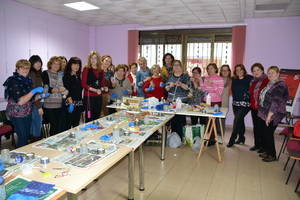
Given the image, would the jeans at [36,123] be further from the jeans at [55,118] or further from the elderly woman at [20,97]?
the elderly woman at [20,97]

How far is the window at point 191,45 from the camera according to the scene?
5984 millimetres

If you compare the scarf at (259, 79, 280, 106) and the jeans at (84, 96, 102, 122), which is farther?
the jeans at (84, 96, 102, 122)

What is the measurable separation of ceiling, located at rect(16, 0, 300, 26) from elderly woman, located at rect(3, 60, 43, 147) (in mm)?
2053

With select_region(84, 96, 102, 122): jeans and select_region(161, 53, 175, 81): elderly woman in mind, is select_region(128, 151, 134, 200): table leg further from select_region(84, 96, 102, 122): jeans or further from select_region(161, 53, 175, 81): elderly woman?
select_region(161, 53, 175, 81): elderly woman

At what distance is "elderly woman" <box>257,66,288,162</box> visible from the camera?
10.5ft

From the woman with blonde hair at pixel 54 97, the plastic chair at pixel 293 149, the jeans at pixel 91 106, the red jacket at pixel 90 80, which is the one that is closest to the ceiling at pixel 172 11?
the red jacket at pixel 90 80

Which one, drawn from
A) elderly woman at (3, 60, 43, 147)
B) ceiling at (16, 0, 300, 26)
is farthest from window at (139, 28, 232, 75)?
elderly woman at (3, 60, 43, 147)

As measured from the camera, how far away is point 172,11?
4680 millimetres

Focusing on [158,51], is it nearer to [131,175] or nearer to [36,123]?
[36,123]

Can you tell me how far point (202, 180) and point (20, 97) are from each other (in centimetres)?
234

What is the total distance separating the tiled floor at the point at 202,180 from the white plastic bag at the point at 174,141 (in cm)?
26

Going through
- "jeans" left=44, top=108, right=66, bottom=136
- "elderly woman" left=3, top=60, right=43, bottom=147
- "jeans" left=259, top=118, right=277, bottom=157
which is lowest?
"jeans" left=259, top=118, right=277, bottom=157

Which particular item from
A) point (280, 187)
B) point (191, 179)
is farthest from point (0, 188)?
point (280, 187)

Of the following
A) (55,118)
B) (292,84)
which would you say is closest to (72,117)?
(55,118)
